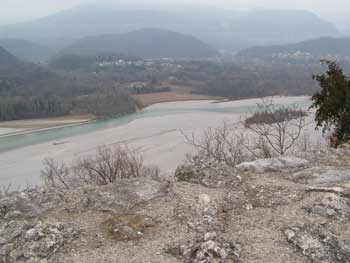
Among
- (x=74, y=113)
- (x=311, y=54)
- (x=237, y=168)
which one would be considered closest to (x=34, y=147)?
(x=74, y=113)

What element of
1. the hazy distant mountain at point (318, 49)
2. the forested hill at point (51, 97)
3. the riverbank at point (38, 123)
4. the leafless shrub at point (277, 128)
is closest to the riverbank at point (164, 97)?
the forested hill at point (51, 97)

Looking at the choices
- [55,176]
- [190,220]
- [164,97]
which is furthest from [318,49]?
[190,220]

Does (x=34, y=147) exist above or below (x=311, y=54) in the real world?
below

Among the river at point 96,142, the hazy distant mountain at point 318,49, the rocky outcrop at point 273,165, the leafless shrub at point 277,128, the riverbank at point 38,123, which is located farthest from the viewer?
the hazy distant mountain at point 318,49

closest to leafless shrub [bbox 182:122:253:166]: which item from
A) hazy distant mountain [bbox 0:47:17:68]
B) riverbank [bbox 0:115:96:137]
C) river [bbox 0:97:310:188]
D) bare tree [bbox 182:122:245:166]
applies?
bare tree [bbox 182:122:245:166]

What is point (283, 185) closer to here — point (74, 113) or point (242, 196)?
point (242, 196)

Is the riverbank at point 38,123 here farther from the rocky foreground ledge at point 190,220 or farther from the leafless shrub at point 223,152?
the rocky foreground ledge at point 190,220

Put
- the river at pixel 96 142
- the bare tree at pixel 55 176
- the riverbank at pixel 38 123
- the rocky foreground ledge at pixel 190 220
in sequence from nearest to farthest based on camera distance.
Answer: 1. the rocky foreground ledge at pixel 190 220
2. the bare tree at pixel 55 176
3. the river at pixel 96 142
4. the riverbank at pixel 38 123
